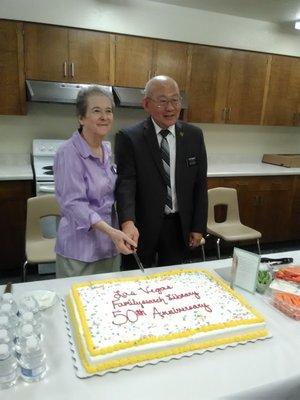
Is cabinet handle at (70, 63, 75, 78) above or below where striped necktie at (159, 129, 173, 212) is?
above

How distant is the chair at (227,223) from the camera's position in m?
2.75

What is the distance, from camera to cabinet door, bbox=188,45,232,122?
336cm

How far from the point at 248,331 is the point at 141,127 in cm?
113

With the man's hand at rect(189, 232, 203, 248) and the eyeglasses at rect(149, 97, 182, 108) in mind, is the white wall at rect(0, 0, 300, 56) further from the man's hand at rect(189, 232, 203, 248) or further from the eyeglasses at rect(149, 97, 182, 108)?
the man's hand at rect(189, 232, 203, 248)

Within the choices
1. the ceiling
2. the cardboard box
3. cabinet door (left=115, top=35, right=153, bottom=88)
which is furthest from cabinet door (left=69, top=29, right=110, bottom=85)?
the cardboard box

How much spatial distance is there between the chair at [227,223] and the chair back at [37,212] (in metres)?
1.31

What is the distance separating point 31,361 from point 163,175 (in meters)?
1.10

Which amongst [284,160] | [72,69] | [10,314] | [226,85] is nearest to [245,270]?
[10,314]

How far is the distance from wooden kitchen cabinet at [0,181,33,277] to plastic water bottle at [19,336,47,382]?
2.12 m

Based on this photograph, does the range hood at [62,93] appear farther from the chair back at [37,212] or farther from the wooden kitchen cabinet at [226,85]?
the chair back at [37,212]

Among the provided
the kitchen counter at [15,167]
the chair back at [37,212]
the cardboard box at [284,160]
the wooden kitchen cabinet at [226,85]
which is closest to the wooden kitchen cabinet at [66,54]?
the kitchen counter at [15,167]

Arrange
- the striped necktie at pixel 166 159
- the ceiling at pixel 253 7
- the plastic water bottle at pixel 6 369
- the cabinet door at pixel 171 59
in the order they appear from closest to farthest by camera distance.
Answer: the plastic water bottle at pixel 6 369 < the striped necktie at pixel 166 159 < the ceiling at pixel 253 7 < the cabinet door at pixel 171 59

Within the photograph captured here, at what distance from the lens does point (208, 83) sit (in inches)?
135

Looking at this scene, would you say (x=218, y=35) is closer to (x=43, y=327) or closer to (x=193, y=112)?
(x=193, y=112)
